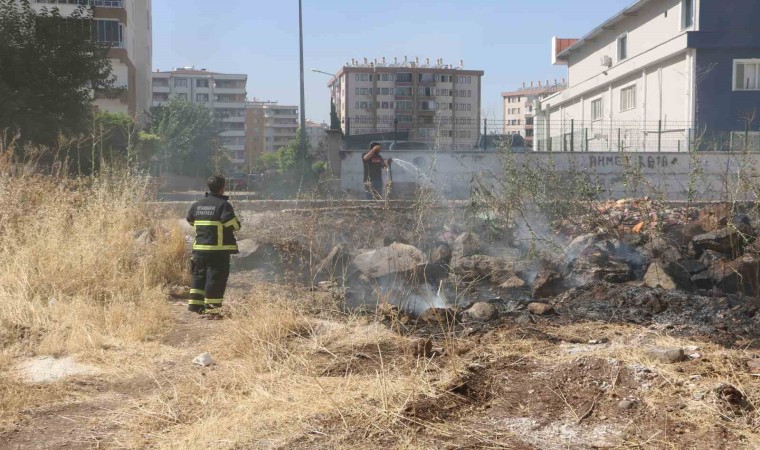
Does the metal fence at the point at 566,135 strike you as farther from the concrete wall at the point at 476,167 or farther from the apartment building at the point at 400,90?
the apartment building at the point at 400,90

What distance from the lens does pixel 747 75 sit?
1176 inches

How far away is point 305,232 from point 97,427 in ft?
18.4

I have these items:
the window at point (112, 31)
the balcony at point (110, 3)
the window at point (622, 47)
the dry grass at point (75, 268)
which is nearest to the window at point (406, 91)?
the balcony at point (110, 3)

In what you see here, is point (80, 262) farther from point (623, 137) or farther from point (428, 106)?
point (428, 106)

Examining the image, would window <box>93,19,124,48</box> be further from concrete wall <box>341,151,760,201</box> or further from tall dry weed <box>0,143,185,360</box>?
tall dry weed <box>0,143,185,360</box>

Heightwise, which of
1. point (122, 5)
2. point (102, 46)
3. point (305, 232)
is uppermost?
point (122, 5)

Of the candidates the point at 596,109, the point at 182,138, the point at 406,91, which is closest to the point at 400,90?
the point at 406,91

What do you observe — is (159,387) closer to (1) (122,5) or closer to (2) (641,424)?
(2) (641,424)

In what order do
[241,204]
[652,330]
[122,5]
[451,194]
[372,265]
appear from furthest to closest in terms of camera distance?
1. [122,5]
2. [451,194]
3. [241,204]
4. [372,265]
5. [652,330]

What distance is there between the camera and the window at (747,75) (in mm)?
29656

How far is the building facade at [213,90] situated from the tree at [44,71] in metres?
112

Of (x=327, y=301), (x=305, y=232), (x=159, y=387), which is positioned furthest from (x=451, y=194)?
(x=159, y=387)

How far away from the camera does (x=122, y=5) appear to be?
51.3 metres

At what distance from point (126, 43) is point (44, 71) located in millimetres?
33404
